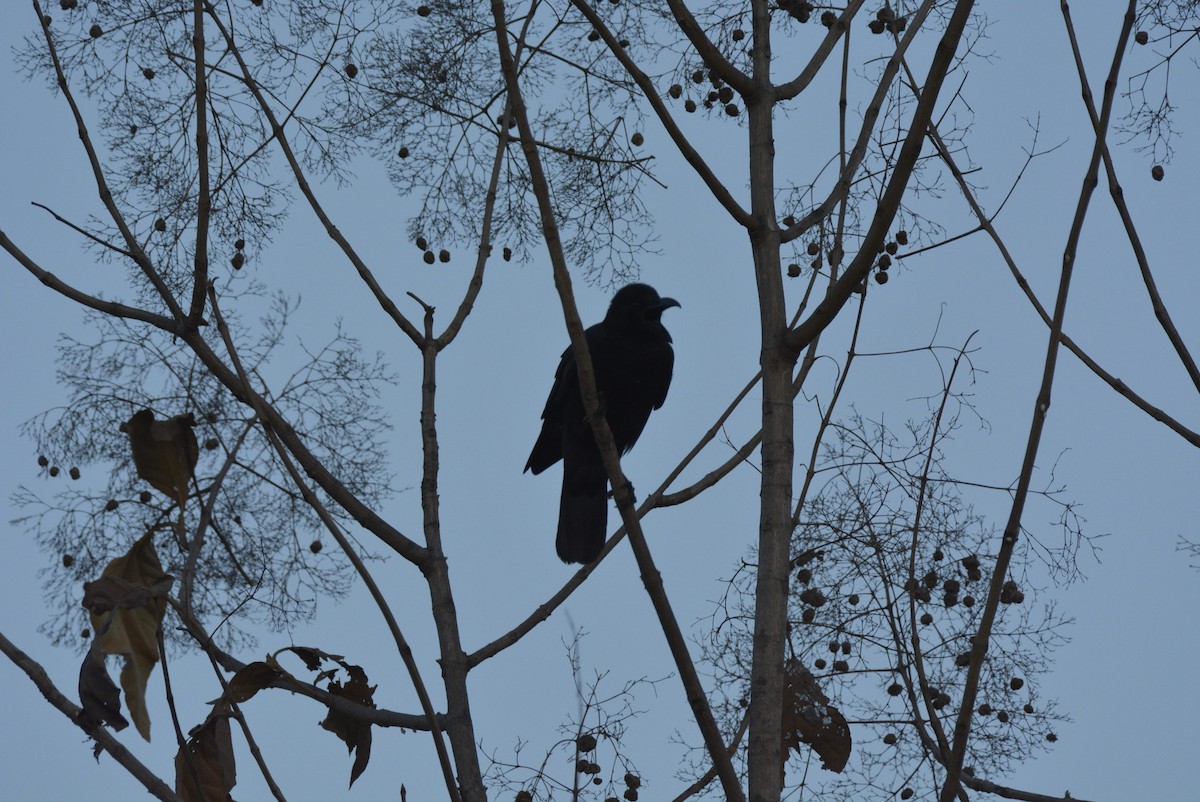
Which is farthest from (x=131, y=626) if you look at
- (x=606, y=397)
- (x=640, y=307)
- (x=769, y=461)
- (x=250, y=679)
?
(x=640, y=307)

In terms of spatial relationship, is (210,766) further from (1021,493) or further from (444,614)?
(1021,493)

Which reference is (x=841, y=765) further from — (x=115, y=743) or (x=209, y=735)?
(x=115, y=743)

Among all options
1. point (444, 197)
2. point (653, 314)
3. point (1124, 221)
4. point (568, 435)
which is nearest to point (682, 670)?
point (1124, 221)

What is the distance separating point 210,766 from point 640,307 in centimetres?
342

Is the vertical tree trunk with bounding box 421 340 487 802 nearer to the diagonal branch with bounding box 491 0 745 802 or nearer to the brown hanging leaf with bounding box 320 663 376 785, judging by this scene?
the brown hanging leaf with bounding box 320 663 376 785

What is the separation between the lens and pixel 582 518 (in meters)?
4.68

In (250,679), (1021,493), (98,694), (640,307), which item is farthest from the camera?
(640,307)

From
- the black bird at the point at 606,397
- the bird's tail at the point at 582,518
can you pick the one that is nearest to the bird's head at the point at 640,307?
the black bird at the point at 606,397

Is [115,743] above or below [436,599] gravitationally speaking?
below

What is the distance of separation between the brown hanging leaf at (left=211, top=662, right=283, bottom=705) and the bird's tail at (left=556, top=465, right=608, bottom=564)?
2.42 metres

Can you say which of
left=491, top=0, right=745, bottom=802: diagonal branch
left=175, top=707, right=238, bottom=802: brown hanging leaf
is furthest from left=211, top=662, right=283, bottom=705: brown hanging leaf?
left=491, top=0, right=745, bottom=802: diagonal branch

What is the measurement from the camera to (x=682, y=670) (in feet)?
5.86

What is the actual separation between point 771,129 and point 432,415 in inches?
39.5

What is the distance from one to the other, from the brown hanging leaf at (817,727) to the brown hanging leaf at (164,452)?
1282 millimetres
